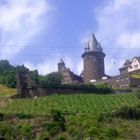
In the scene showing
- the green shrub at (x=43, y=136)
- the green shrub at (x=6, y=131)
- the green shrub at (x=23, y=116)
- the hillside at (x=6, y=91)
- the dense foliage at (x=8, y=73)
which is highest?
the dense foliage at (x=8, y=73)

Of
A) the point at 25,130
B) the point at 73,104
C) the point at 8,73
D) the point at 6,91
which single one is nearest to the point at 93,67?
the point at 8,73

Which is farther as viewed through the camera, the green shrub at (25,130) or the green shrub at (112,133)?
the green shrub at (25,130)

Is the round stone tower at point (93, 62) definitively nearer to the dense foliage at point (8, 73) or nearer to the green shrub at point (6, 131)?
the dense foliage at point (8, 73)

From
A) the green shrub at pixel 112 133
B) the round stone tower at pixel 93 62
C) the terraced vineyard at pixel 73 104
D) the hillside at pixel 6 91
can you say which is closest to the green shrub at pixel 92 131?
the green shrub at pixel 112 133

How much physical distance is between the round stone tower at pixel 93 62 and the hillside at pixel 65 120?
37.0 m

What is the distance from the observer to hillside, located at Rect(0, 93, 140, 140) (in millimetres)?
49919

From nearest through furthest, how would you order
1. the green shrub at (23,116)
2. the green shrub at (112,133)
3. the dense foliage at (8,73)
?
the green shrub at (112,133)
the green shrub at (23,116)
the dense foliage at (8,73)

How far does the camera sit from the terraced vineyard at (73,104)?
2454 inches

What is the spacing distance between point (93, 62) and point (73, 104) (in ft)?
142

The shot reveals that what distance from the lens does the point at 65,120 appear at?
55.0 m

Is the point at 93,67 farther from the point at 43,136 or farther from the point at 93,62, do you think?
the point at 43,136

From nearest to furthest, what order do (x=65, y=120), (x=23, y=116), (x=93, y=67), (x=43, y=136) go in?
(x=43, y=136)
(x=65, y=120)
(x=23, y=116)
(x=93, y=67)

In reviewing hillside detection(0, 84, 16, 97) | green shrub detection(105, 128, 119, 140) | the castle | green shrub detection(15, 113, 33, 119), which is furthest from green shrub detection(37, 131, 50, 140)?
the castle

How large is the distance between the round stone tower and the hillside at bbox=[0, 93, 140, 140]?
121 feet
